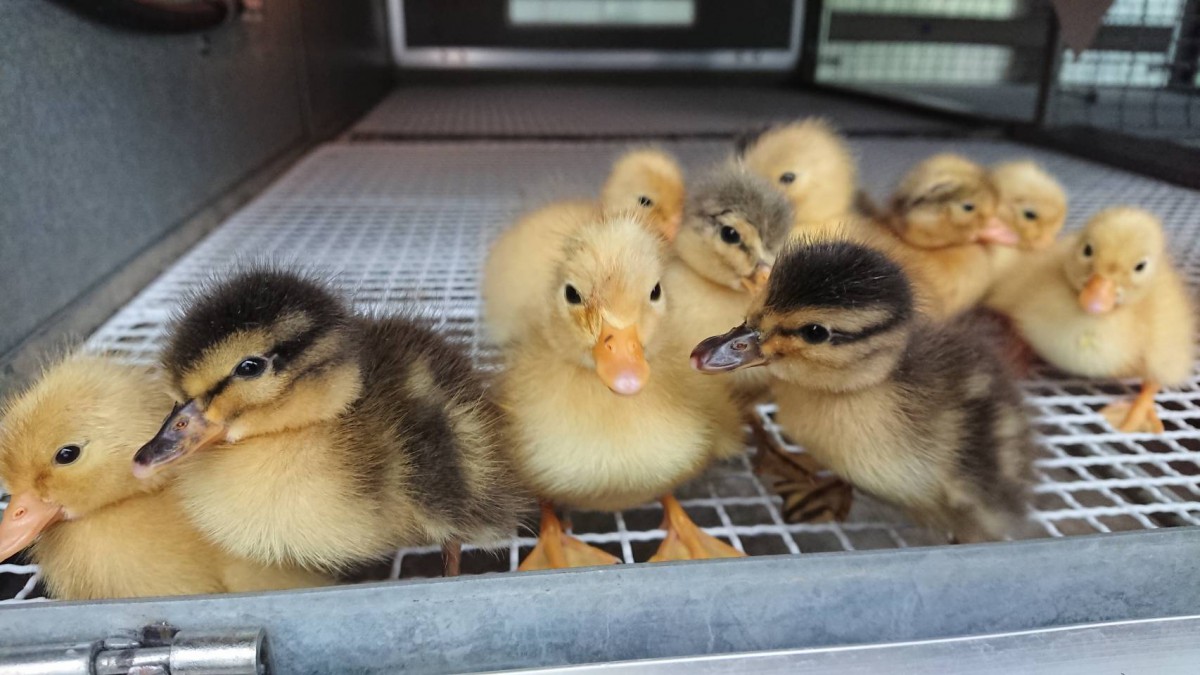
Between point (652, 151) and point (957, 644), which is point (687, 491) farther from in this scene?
point (652, 151)

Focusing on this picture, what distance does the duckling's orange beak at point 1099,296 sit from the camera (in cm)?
117

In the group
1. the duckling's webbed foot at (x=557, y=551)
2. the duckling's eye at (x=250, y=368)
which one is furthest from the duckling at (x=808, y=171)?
the duckling's eye at (x=250, y=368)

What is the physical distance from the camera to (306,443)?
0.73 metres

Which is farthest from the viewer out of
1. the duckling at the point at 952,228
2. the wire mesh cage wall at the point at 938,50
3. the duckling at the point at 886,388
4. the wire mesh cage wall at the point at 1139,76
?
the wire mesh cage wall at the point at 938,50

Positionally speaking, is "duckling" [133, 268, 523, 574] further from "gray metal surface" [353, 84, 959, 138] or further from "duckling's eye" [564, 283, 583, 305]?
"gray metal surface" [353, 84, 959, 138]

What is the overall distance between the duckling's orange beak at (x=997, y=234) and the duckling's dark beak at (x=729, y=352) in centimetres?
82

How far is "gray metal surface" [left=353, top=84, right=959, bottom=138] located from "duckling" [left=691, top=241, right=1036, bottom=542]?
1.75 m

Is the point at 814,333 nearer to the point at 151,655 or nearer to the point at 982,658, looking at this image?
the point at 982,658

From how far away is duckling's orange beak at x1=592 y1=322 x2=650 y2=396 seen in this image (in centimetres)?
75

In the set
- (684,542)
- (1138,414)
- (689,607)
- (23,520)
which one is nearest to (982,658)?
(689,607)

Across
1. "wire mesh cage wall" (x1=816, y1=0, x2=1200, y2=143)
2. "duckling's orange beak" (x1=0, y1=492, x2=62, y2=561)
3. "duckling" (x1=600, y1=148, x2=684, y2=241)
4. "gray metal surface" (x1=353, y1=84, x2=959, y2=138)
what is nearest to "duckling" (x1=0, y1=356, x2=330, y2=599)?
"duckling's orange beak" (x1=0, y1=492, x2=62, y2=561)

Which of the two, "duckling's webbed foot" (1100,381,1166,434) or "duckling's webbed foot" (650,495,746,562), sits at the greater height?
"duckling's webbed foot" (1100,381,1166,434)

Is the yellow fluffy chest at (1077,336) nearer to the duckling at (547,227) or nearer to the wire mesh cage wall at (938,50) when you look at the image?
the duckling at (547,227)

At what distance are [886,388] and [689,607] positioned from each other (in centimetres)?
42
